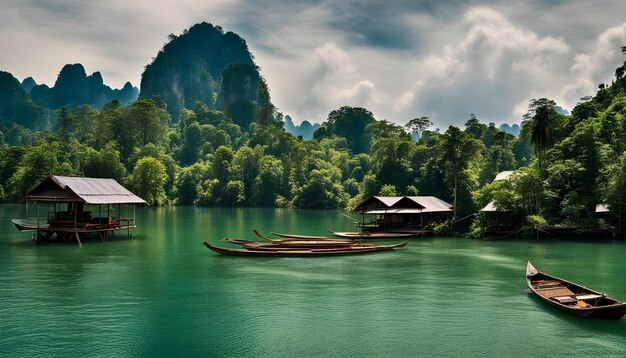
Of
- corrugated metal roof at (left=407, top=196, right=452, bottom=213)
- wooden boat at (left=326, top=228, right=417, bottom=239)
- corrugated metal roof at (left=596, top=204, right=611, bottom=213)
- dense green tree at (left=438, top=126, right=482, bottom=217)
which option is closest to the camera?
corrugated metal roof at (left=596, top=204, right=611, bottom=213)

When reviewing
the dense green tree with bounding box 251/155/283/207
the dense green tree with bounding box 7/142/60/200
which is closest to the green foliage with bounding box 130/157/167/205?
the dense green tree with bounding box 7/142/60/200

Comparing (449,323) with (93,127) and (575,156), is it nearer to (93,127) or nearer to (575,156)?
(575,156)

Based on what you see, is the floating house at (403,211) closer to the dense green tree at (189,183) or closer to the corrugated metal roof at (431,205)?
the corrugated metal roof at (431,205)

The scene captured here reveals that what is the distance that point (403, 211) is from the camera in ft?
177

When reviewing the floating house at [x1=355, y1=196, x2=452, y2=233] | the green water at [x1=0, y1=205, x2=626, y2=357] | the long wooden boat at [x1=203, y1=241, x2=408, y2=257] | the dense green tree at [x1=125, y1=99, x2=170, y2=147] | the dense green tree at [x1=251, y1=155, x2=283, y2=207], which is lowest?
the green water at [x1=0, y1=205, x2=626, y2=357]

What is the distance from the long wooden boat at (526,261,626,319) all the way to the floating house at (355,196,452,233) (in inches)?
1094

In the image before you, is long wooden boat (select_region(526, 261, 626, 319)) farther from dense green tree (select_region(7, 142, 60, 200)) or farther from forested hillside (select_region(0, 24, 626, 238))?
dense green tree (select_region(7, 142, 60, 200))

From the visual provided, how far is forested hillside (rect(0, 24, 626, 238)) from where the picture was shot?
5481cm

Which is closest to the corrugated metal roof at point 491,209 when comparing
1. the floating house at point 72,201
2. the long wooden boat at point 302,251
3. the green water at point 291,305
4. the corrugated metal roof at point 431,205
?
the corrugated metal roof at point 431,205

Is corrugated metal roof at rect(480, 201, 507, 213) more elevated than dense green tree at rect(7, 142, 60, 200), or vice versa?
dense green tree at rect(7, 142, 60, 200)

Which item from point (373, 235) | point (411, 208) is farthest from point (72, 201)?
point (411, 208)

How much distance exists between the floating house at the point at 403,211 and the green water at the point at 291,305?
14185 millimetres

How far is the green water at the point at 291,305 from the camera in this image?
18188 millimetres

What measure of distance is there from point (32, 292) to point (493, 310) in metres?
22.7
